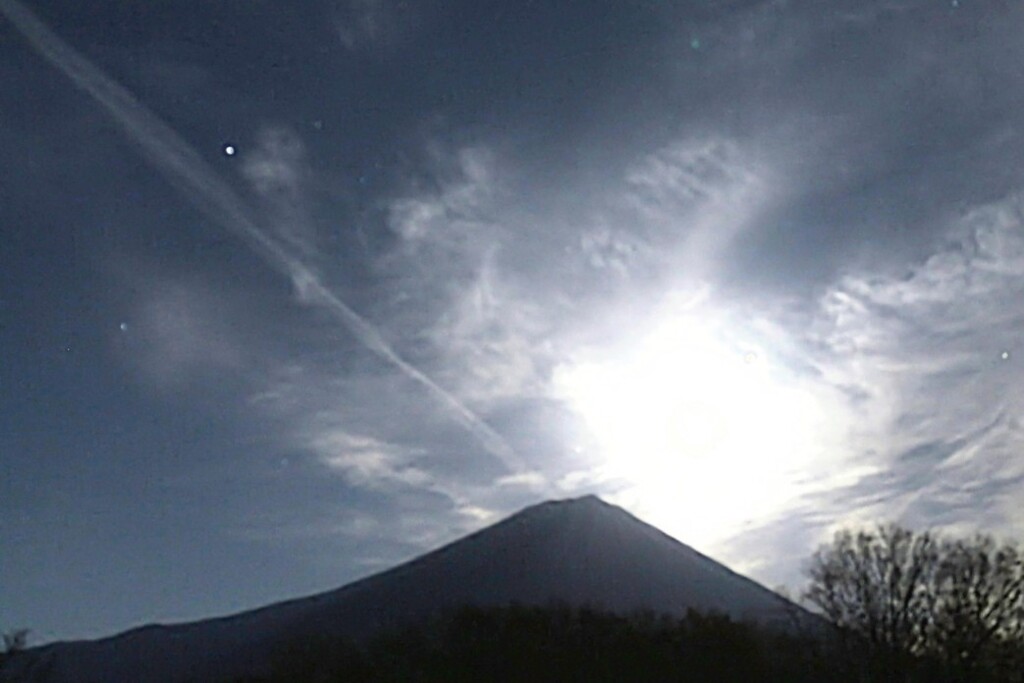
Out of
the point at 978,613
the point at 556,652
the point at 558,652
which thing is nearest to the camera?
the point at 978,613

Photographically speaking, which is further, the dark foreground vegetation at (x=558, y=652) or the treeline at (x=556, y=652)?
the treeline at (x=556, y=652)

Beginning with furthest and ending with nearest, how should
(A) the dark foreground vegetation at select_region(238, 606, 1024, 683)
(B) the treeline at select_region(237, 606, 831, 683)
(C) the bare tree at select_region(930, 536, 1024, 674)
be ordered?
1. (B) the treeline at select_region(237, 606, 831, 683)
2. (A) the dark foreground vegetation at select_region(238, 606, 1024, 683)
3. (C) the bare tree at select_region(930, 536, 1024, 674)

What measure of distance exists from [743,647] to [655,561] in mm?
123256

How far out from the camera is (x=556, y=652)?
79.2 metres

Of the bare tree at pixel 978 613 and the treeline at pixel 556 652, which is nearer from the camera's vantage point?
the bare tree at pixel 978 613

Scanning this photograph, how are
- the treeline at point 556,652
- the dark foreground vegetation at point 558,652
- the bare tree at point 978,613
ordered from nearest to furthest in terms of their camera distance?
the bare tree at point 978,613 < the dark foreground vegetation at point 558,652 < the treeline at point 556,652

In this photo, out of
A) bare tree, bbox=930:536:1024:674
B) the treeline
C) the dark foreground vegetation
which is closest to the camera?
bare tree, bbox=930:536:1024:674

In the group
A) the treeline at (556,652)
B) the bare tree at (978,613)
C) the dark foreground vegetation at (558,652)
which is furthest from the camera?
the treeline at (556,652)

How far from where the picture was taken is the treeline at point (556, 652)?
71188mm

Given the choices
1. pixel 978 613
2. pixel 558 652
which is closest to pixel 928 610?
pixel 978 613

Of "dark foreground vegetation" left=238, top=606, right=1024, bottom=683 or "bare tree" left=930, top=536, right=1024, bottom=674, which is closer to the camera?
"bare tree" left=930, top=536, right=1024, bottom=674

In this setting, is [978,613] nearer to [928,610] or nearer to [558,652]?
[928,610]

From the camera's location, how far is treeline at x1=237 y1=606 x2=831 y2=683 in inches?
2803

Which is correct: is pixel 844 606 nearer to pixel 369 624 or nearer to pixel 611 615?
pixel 611 615
